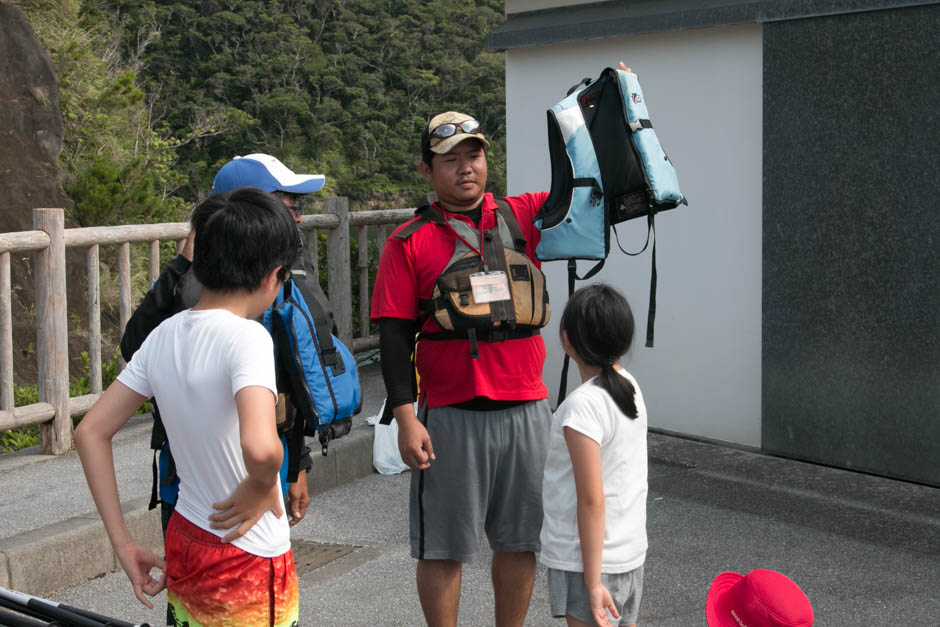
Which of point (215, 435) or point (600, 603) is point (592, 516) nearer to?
point (600, 603)

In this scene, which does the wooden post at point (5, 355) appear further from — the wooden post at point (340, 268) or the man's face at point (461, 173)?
the man's face at point (461, 173)

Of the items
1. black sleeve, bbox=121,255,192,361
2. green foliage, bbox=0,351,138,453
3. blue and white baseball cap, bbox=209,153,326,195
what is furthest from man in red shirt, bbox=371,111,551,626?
green foliage, bbox=0,351,138,453

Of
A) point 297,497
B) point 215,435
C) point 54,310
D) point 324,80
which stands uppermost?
point 324,80

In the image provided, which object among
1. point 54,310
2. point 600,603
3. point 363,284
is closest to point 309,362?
point 600,603

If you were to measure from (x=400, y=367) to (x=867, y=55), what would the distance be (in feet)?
12.4

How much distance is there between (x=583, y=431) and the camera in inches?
108

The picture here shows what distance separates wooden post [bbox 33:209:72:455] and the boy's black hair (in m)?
4.08

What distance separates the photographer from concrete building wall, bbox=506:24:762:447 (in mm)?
6570

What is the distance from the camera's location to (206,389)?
220 cm

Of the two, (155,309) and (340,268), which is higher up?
(340,268)

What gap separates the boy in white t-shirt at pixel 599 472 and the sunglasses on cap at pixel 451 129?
81cm

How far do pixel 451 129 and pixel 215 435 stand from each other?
1.51m

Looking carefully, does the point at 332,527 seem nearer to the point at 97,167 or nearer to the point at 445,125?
the point at 445,125

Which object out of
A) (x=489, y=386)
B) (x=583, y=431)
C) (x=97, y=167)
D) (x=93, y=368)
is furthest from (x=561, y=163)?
(x=97, y=167)
